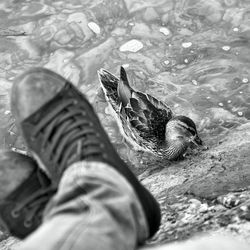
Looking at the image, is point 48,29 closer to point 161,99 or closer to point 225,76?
point 161,99

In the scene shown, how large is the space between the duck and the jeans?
2.15m

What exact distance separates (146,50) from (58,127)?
2745mm

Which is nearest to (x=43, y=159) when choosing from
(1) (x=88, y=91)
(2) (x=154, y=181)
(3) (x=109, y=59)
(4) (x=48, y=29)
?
(2) (x=154, y=181)

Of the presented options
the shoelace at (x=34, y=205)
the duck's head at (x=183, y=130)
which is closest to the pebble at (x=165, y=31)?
the duck's head at (x=183, y=130)

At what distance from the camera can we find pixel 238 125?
468 cm

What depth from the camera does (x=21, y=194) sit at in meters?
2.78

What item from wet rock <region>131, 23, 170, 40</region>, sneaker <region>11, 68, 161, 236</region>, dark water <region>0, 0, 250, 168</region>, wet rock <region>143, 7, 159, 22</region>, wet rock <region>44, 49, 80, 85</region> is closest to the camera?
sneaker <region>11, 68, 161, 236</region>

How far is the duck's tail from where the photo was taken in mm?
4770

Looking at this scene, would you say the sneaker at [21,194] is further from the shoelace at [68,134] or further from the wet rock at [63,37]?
the wet rock at [63,37]

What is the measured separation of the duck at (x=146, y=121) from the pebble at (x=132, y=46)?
624 mm

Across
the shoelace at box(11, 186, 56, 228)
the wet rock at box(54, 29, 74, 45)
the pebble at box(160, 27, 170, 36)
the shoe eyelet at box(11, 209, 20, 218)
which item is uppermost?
the shoelace at box(11, 186, 56, 228)

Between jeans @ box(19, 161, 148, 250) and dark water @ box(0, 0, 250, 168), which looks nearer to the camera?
jeans @ box(19, 161, 148, 250)

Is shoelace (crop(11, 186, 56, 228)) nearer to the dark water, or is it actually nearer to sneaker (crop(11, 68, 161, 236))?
sneaker (crop(11, 68, 161, 236))

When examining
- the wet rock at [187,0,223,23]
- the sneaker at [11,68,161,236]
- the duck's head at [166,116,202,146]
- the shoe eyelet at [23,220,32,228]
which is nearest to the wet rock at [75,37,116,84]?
the wet rock at [187,0,223,23]
